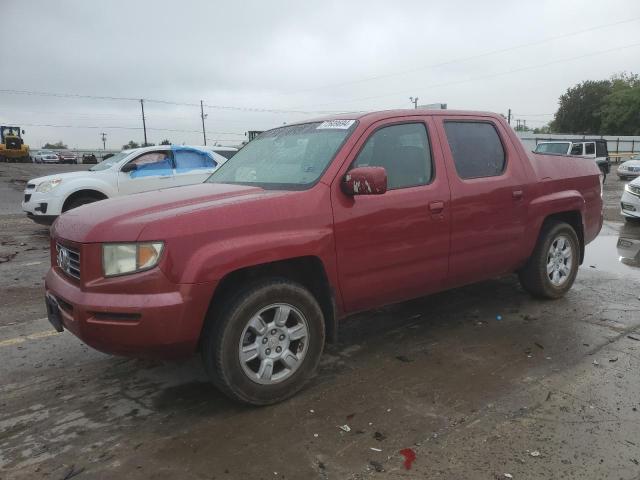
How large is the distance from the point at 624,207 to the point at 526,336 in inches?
310

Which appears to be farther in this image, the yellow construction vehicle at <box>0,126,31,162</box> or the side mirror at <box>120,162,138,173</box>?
the yellow construction vehicle at <box>0,126,31,162</box>

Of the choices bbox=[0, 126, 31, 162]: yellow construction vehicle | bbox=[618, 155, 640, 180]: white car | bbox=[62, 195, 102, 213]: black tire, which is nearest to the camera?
bbox=[62, 195, 102, 213]: black tire

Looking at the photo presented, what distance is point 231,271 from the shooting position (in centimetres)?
300

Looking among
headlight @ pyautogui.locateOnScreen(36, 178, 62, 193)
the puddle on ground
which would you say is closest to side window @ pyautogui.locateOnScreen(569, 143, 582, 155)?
the puddle on ground

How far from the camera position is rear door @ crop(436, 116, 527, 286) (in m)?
4.17

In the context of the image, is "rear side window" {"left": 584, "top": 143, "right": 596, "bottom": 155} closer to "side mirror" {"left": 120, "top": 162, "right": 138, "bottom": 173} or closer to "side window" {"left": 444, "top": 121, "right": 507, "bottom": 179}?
"side mirror" {"left": 120, "top": 162, "right": 138, "bottom": 173}

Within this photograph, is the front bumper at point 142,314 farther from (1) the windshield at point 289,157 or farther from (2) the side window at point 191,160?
(2) the side window at point 191,160

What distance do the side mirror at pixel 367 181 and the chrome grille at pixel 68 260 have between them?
170 cm

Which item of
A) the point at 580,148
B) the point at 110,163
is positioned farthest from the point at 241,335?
the point at 580,148

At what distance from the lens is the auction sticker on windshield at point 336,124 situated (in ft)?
12.6

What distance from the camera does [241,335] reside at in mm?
3070

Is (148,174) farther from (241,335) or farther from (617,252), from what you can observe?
(617,252)

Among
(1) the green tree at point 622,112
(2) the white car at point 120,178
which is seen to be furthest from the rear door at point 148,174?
(1) the green tree at point 622,112

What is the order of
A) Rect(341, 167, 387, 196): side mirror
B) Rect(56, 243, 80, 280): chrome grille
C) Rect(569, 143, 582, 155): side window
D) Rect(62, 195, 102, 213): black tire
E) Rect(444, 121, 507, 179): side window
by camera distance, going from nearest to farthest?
Rect(56, 243, 80, 280): chrome grille < Rect(341, 167, 387, 196): side mirror < Rect(444, 121, 507, 179): side window < Rect(62, 195, 102, 213): black tire < Rect(569, 143, 582, 155): side window
